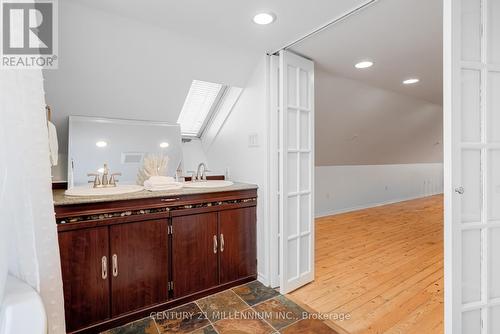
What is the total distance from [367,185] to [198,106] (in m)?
4.19

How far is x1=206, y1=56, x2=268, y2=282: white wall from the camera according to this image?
86.1 inches

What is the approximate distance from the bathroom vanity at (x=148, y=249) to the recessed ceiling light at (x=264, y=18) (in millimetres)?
1265

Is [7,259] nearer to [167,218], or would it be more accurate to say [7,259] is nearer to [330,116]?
[167,218]

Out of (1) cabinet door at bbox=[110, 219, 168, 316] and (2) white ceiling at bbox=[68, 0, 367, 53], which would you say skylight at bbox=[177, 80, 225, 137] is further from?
(1) cabinet door at bbox=[110, 219, 168, 316]

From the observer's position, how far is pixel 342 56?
7.22 ft

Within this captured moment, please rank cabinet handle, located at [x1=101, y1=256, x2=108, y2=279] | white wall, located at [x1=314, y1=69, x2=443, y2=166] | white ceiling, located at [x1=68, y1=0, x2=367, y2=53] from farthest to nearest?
1. white wall, located at [x1=314, y1=69, x2=443, y2=166]
2. cabinet handle, located at [x1=101, y1=256, x2=108, y2=279]
3. white ceiling, located at [x1=68, y1=0, x2=367, y2=53]

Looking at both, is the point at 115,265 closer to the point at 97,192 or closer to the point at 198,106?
the point at 97,192

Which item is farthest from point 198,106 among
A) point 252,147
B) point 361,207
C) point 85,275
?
point 361,207

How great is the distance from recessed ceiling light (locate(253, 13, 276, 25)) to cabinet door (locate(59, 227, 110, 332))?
1.69 meters

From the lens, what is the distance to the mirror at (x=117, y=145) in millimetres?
2047

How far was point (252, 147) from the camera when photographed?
7.58ft

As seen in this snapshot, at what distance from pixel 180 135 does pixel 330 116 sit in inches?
82.3

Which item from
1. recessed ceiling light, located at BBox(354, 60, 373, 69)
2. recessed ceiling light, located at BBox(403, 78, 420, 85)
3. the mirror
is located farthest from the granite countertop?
recessed ceiling light, located at BBox(403, 78, 420, 85)
